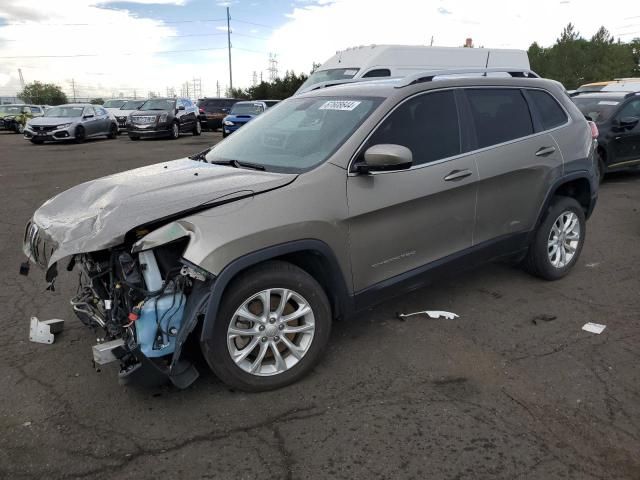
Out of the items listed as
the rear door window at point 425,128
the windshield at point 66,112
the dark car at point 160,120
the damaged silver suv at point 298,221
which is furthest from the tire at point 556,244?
the windshield at point 66,112

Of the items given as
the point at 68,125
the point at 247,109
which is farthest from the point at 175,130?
the point at 68,125

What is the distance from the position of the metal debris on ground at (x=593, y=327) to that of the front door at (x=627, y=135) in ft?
22.3

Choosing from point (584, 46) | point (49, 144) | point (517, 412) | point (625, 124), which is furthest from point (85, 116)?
point (584, 46)

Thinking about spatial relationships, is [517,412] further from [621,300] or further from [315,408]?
[621,300]

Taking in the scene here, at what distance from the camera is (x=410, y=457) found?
8.38 ft

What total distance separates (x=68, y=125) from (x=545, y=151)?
19.1 m

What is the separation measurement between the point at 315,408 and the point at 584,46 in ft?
225

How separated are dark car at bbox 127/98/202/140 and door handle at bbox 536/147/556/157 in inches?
737

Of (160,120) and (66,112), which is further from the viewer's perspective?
(160,120)

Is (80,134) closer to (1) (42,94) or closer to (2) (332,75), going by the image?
(2) (332,75)

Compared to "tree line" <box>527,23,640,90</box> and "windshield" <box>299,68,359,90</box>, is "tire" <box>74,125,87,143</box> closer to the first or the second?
"windshield" <box>299,68,359,90</box>

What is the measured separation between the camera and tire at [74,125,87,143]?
19.7 m

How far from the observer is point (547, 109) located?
463cm

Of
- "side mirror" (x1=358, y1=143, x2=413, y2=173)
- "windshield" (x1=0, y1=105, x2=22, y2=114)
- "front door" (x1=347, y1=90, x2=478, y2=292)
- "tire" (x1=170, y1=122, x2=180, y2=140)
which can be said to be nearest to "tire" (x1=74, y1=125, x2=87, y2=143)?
"tire" (x1=170, y1=122, x2=180, y2=140)
